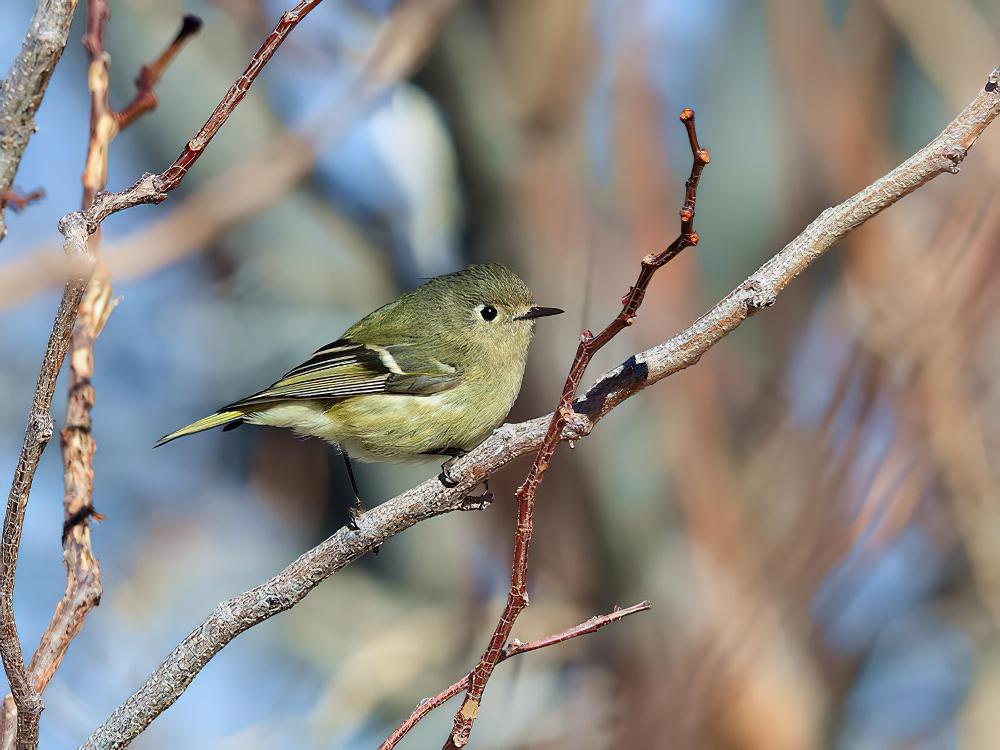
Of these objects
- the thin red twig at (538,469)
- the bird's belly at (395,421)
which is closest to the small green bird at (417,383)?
the bird's belly at (395,421)

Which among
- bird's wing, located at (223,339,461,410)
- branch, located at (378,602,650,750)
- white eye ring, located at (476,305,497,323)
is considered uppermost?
white eye ring, located at (476,305,497,323)

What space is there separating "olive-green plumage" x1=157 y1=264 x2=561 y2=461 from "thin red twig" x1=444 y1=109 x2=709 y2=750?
1.18 metres

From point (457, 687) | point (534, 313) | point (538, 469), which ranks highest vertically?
point (534, 313)

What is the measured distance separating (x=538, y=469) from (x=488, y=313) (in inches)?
59.2

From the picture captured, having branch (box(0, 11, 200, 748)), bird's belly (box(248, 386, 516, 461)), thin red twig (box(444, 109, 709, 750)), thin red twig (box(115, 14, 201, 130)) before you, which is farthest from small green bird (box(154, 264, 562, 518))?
thin red twig (box(444, 109, 709, 750))

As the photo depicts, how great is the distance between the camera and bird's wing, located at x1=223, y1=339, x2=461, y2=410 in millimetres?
2252

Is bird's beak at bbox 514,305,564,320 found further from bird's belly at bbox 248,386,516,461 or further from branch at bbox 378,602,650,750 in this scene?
branch at bbox 378,602,650,750

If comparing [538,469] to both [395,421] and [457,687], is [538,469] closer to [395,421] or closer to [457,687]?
[457,687]

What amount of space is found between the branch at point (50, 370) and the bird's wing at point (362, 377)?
3.81 ft

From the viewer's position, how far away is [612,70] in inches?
175

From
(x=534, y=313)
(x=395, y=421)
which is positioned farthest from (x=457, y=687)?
(x=534, y=313)

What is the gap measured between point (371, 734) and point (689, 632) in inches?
56.9

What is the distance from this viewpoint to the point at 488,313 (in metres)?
2.49

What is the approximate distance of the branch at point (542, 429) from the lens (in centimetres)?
113
